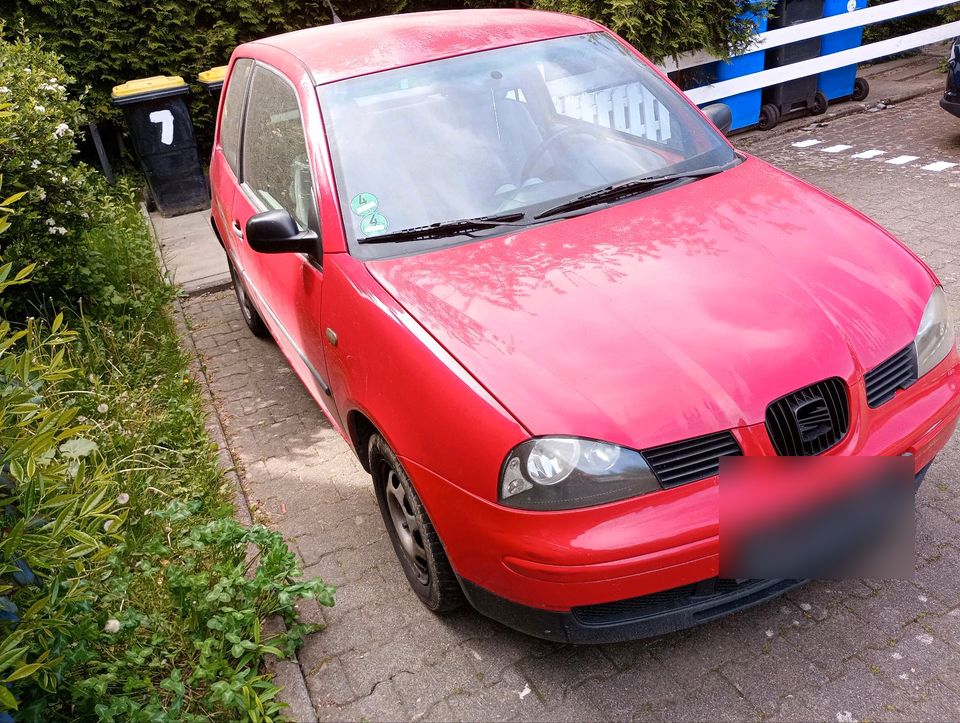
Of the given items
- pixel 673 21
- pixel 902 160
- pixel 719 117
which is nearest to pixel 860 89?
pixel 902 160

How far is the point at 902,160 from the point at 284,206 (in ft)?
18.6

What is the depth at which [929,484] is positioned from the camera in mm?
3371

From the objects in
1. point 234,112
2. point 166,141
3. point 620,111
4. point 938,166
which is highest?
point 234,112

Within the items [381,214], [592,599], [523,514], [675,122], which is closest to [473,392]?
[523,514]

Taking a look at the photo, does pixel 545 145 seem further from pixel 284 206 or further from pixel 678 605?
pixel 678 605

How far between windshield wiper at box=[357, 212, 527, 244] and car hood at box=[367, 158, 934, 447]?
0.10m

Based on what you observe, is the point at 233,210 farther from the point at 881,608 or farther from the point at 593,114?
the point at 881,608

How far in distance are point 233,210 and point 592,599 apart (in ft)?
10.4

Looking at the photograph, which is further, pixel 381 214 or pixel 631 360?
pixel 381 214

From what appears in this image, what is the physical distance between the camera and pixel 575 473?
7.46 feet

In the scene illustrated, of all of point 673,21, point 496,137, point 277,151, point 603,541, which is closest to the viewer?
point 603,541

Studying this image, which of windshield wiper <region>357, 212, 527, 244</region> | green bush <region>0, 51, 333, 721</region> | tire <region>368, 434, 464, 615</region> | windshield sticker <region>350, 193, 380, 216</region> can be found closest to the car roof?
windshield sticker <region>350, 193, 380, 216</region>

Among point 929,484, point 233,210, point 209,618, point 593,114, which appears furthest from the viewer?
point 233,210

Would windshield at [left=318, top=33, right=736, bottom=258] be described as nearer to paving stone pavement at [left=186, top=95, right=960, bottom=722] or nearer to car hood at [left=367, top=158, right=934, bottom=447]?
car hood at [left=367, top=158, right=934, bottom=447]
